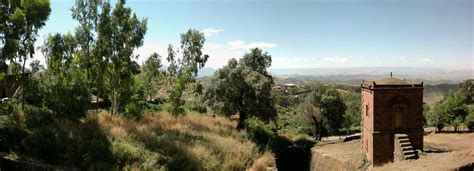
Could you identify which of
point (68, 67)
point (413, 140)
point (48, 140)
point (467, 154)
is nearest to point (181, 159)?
point (48, 140)

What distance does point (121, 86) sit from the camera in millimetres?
15672

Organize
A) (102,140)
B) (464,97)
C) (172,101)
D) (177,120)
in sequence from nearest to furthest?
(102,140)
(177,120)
(172,101)
(464,97)

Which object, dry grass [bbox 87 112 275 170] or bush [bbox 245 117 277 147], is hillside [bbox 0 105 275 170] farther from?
bush [bbox 245 117 277 147]

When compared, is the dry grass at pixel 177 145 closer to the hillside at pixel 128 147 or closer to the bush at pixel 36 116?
the hillside at pixel 128 147

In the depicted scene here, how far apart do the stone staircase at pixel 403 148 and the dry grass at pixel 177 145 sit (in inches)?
276

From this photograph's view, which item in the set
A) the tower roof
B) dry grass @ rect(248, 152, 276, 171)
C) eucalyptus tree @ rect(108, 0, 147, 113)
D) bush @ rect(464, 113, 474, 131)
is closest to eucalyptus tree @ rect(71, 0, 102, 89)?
eucalyptus tree @ rect(108, 0, 147, 113)

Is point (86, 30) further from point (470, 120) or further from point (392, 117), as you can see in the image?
point (470, 120)

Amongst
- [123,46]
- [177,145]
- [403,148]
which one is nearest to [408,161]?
[403,148]

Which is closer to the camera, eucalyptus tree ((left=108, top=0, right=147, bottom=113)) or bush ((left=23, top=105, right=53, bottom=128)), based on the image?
bush ((left=23, top=105, right=53, bottom=128))

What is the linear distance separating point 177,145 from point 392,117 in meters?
11.6

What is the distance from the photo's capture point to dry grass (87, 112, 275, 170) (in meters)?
10.9

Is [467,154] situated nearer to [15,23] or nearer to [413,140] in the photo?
[413,140]

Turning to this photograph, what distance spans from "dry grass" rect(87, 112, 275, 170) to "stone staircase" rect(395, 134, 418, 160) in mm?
6998

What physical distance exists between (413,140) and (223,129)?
9843 mm
